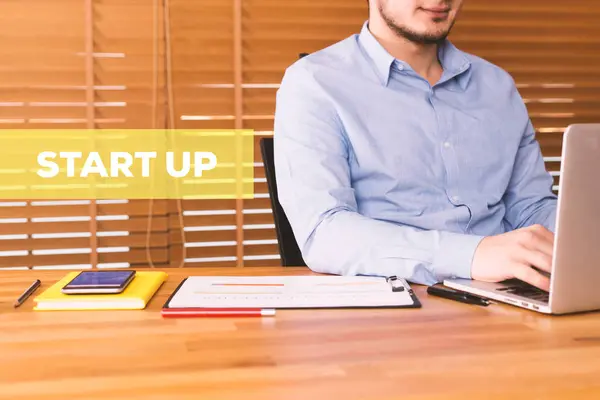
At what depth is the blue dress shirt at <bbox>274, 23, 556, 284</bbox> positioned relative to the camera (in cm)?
140

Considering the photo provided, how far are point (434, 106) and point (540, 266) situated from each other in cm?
64

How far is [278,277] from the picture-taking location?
114 cm

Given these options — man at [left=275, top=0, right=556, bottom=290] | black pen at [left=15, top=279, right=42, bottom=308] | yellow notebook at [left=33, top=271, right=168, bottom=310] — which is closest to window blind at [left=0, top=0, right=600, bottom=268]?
man at [left=275, top=0, right=556, bottom=290]

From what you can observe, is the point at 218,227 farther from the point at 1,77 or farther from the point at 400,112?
the point at 400,112

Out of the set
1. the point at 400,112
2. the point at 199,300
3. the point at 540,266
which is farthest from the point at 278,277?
the point at 400,112

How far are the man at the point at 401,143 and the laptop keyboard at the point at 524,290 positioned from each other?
209 mm

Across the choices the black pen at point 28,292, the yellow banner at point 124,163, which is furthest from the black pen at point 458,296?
the yellow banner at point 124,163

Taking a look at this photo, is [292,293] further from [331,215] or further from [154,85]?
[154,85]

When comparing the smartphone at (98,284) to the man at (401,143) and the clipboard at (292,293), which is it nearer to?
the clipboard at (292,293)

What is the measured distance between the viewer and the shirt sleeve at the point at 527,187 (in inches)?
63.7

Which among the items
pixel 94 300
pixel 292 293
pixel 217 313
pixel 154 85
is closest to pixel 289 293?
pixel 292 293

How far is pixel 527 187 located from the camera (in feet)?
5.42

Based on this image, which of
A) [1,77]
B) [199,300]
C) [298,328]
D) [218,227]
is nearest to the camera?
[298,328]

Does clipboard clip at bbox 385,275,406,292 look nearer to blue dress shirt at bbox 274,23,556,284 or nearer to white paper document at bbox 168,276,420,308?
white paper document at bbox 168,276,420,308
